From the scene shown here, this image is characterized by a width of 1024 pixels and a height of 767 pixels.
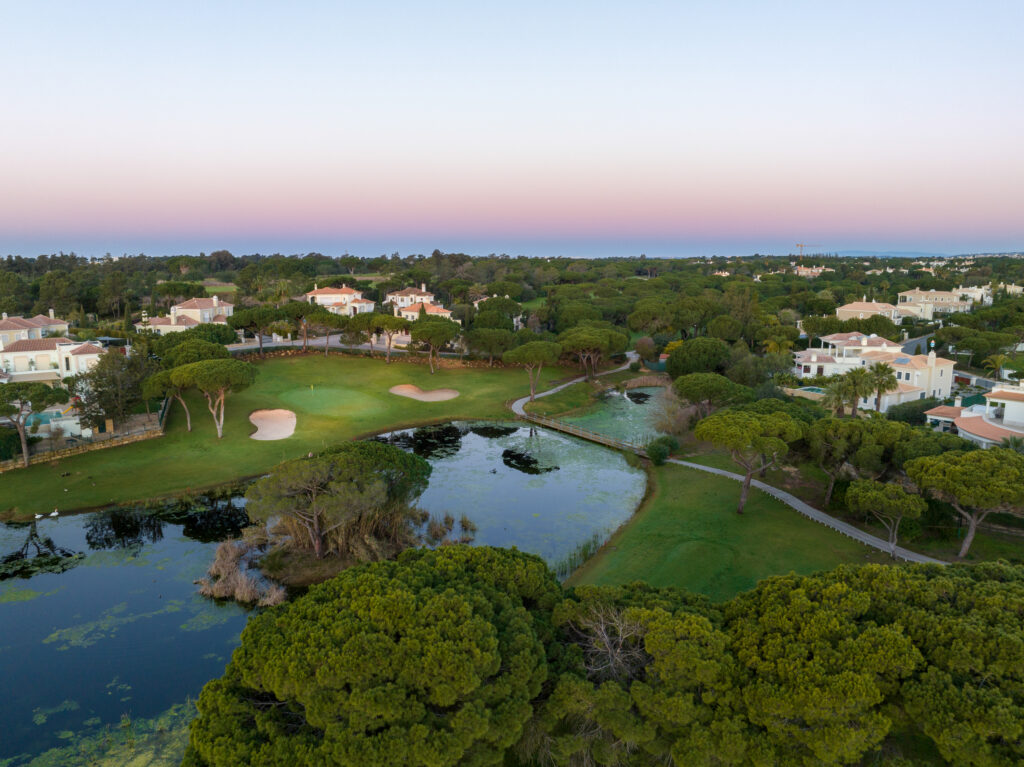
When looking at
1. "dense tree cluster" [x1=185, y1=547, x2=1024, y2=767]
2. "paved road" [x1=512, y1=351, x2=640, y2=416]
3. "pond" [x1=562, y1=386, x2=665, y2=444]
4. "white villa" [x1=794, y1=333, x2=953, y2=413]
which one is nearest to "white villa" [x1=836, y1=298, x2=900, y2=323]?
"white villa" [x1=794, y1=333, x2=953, y2=413]

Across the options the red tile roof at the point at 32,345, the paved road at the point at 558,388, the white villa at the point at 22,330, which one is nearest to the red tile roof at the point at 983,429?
the paved road at the point at 558,388

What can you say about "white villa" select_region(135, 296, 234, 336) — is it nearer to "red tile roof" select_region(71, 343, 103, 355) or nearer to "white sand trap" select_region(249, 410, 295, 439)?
"red tile roof" select_region(71, 343, 103, 355)

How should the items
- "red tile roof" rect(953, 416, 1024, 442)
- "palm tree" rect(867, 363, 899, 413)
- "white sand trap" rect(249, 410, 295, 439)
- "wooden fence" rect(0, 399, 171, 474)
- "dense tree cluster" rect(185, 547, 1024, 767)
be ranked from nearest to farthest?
1. "dense tree cluster" rect(185, 547, 1024, 767)
2. "red tile roof" rect(953, 416, 1024, 442)
3. "wooden fence" rect(0, 399, 171, 474)
4. "palm tree" rect(867, 363, 899, 413)
5. "white sand trap" rect(249, 410, 295, 439)

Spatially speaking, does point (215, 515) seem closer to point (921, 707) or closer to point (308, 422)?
point (308, 422)

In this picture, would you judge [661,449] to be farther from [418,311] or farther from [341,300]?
[341,300]

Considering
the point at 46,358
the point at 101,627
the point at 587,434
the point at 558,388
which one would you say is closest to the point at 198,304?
the point at 46,358

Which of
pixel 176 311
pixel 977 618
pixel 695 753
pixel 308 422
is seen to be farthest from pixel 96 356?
pixel 977 618

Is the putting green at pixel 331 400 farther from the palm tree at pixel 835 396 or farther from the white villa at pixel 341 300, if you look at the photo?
the white villa at pixel 341 300
